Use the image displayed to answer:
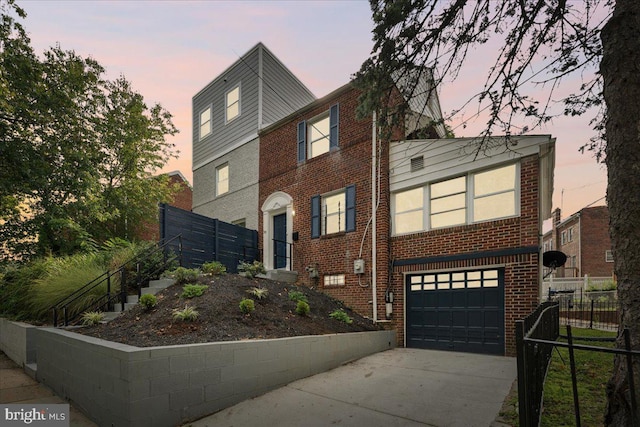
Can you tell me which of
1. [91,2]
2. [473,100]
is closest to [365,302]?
[473,100]

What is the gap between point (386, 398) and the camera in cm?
492

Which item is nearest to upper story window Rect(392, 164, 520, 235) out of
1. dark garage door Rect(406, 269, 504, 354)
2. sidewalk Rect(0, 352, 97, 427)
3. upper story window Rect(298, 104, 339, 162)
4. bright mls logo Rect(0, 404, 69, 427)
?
dark garage door Rect(406, 269, 504, 354)

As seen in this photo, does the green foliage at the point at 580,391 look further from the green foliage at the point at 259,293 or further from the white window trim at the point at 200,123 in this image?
the white window trim at the point at 200,123

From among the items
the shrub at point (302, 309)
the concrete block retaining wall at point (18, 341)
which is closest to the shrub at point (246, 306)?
the shrub at point (302, 309)

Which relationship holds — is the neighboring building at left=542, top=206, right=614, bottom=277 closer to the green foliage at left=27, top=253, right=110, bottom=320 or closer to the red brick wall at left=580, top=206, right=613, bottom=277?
the red brick wall at left=580, top=206, right=613, bottom=277

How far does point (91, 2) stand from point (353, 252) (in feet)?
30.9

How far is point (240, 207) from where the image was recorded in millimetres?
14539

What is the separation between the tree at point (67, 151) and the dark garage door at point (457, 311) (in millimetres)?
11009

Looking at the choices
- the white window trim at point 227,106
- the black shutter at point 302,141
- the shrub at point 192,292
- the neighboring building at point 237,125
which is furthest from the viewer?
the white window trim at point 227,106

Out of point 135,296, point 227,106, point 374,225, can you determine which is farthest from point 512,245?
point 227,106

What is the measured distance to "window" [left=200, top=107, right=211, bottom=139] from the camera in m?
16.6

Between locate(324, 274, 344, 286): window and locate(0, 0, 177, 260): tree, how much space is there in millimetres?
8962

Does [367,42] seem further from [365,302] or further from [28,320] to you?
[28,320]

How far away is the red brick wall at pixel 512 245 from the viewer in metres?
7.48
